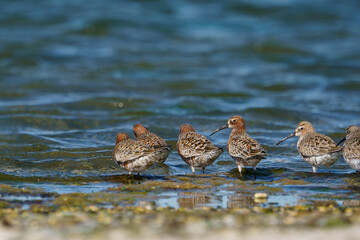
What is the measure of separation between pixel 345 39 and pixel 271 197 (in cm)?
2150

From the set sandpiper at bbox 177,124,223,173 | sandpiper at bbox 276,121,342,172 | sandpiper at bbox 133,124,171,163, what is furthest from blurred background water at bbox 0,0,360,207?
sandpiper at bbox 177,124,223,173

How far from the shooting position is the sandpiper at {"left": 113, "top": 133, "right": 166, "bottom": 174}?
10.1m

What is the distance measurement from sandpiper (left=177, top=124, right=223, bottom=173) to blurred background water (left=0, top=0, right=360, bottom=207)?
501mm

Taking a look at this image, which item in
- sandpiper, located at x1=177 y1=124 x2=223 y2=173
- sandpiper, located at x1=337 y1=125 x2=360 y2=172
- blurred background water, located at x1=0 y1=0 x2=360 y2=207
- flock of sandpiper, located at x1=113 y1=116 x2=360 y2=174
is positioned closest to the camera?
sandpiper, located at x1=337 y1=125 x2=360 y2=172

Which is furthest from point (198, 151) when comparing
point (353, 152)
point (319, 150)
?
point (353, 152)

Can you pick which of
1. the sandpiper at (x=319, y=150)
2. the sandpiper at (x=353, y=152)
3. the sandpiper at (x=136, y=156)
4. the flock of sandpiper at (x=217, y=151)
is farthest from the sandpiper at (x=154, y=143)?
the sandpiper at (x=353, y=152)

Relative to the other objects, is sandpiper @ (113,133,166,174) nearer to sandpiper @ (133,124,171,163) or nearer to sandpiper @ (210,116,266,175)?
sandpiper @ (133,124,171,163)

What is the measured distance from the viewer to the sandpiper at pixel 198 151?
1036cm

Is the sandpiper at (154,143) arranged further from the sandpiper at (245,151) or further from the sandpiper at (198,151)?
the sandpiper at (245,151)

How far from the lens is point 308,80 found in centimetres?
2162

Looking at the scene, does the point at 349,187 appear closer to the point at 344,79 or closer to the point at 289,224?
the point at 289,224

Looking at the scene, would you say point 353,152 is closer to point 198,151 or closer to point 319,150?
point 319,150

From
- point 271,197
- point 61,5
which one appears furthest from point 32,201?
point 61,5

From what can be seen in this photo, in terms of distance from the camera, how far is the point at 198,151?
1038 cm
